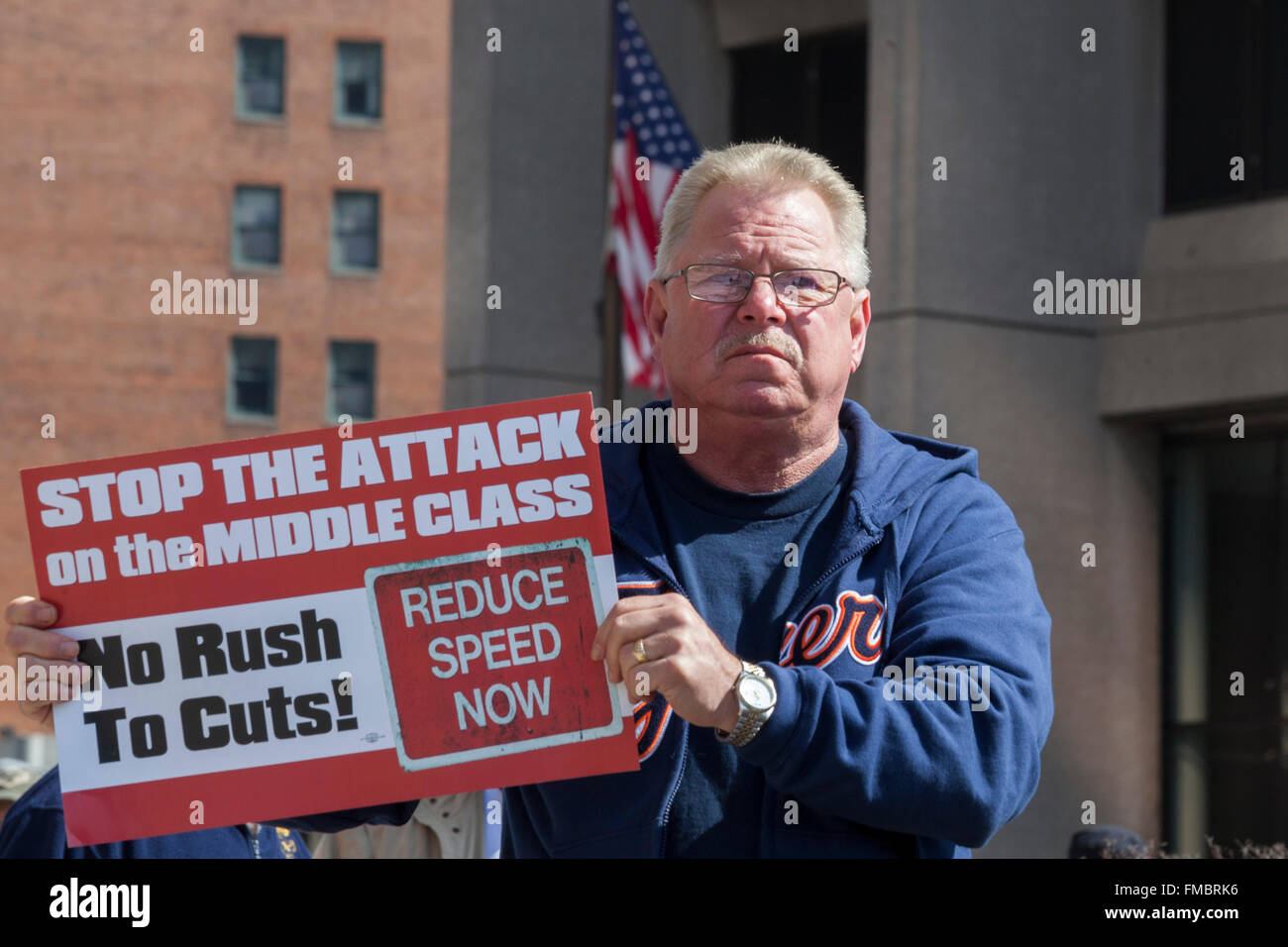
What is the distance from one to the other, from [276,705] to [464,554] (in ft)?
1.37

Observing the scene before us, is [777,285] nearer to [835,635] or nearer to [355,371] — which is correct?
[835,635]

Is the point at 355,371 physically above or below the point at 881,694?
above

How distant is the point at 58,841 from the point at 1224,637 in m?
11.8

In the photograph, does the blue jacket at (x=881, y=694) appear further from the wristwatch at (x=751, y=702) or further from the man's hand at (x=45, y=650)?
A: the man's hand at (x=45, y=650)

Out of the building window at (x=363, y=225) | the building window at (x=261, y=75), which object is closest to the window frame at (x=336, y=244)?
the building window at (x=363, y=225)

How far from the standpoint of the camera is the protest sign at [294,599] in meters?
3.38

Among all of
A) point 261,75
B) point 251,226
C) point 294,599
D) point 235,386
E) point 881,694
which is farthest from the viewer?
point 261,75

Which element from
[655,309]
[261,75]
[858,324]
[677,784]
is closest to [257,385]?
[261,75]

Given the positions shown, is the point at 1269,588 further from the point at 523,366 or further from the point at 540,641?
the point at 540,641

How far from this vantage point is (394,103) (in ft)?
154

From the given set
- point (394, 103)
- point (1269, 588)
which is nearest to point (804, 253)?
point (1269, 588)

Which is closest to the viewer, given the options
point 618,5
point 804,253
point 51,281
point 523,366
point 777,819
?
point 777,819

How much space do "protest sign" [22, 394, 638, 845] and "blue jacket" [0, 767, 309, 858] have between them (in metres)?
0.94

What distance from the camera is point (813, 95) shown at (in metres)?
16.9
